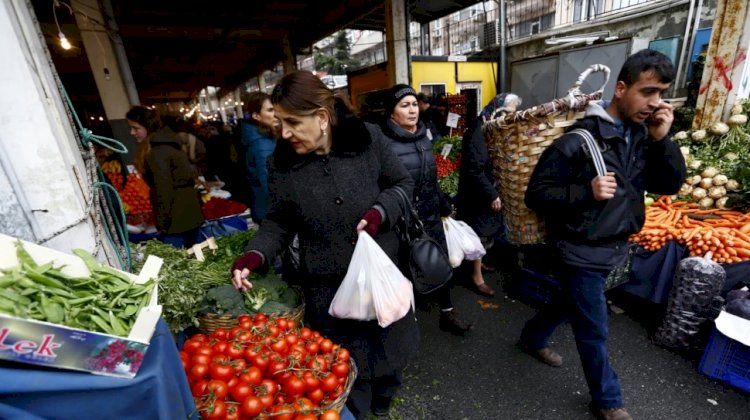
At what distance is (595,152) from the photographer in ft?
6.38

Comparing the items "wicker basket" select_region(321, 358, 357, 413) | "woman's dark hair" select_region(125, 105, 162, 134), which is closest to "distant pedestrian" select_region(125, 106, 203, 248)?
"woman's dark hair" select_region(125, 105, 162, 134)

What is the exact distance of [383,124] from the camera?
3.02 m

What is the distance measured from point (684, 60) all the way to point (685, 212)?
616cm

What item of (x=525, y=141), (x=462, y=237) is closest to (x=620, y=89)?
(x=525, y=141)

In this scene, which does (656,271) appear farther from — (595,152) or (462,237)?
(595,152)

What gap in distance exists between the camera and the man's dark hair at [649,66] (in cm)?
181

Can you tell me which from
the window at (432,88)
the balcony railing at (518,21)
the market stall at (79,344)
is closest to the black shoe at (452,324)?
the market stall at (79,344)

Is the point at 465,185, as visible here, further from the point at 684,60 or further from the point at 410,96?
the point at 684,60

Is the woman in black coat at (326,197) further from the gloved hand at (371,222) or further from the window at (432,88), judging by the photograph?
the window at (432,88)

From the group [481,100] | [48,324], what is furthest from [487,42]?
[48,324]

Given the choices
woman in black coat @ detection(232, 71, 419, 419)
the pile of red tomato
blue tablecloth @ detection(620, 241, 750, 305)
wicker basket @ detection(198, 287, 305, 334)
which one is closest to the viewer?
the pile of red tomato

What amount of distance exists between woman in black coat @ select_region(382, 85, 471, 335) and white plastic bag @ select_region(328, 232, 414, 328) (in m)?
1.15

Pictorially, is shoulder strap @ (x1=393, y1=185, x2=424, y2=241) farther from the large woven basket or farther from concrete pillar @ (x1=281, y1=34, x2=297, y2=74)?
concrete pillar @ (x1=281, y1=34, x2=297, y2=74)

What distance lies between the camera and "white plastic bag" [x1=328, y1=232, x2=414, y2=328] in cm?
177
